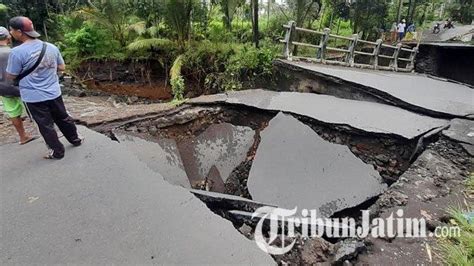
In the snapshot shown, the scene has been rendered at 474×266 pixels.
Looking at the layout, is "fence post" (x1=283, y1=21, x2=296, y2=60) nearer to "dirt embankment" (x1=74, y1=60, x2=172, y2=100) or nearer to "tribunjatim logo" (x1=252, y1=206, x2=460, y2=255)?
"dirt embankment" (x1=74, y1=60, x2=172, y2=100)

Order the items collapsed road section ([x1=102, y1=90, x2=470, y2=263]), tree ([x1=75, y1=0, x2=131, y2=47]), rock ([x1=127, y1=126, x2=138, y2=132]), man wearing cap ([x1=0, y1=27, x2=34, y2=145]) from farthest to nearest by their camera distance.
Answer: tree ([x1=75, y1=0, x2=131, y2=47]) → rock ([x1=127, y1=126, x2=138, y2=132]) → man wearing cap ([x1=0, y1=27, x2=34, y2=145]) → collapsed road section ([x1=102, y1=90, x2=470, y2=263])

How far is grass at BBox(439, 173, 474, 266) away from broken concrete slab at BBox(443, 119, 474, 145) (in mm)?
1919

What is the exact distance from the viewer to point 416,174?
3775 millimetres

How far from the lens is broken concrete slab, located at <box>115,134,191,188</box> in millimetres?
4086

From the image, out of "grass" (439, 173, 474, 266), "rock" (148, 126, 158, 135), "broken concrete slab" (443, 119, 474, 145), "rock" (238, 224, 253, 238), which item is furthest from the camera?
"rock" (148, 126, 158, 135)

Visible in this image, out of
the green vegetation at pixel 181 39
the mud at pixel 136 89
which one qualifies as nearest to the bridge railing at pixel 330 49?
the green vegetation at pixel 181 39

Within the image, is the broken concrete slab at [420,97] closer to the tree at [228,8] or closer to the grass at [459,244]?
the grass at [459,244]

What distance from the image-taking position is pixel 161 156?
14.7 ft

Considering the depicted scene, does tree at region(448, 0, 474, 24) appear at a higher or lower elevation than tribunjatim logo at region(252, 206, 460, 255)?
higher

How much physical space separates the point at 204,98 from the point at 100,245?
4.33 m

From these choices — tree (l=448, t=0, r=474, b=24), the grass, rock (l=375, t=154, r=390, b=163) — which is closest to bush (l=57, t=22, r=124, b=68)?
rock (l=375, t=154, r=390, b=163)

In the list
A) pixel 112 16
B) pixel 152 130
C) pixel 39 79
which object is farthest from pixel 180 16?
pixel 39 79

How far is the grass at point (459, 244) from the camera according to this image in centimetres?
237

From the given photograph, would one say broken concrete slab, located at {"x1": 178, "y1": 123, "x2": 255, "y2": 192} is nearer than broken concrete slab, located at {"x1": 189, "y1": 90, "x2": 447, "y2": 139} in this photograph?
Yes
